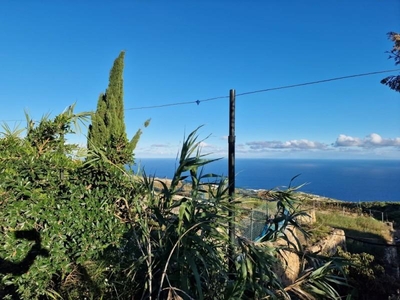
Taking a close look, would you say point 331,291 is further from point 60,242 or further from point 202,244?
point 60,242

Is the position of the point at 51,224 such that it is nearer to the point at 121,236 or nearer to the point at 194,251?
the point at 121,236

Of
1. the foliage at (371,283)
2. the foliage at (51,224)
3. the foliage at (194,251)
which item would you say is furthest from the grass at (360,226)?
the foliage at (51,224)

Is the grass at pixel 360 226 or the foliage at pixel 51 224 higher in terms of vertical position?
the foliage at pixel 51 224

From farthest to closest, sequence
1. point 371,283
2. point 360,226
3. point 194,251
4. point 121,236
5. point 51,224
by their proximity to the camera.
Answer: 1. point 360,226
2. point 371,283
3. point 121,236
4. point 51,224
5. point 194,251

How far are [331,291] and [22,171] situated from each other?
2.84 m

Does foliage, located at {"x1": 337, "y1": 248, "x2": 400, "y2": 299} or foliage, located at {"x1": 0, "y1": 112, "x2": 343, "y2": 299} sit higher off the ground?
foliage, located at {"x1": 0, "y1": 112, "x2": 343, "y2": 299}

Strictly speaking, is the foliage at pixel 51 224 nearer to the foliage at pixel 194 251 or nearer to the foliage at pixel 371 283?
the foliage at pixel 194 251

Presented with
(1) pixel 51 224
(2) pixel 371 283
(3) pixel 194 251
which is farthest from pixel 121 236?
(2) pixel 371 283

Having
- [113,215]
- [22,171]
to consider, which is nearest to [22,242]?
[22,171]

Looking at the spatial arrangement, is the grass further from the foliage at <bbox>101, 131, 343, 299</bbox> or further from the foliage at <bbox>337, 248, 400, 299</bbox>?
the foliage at <bbox>101, 131, 343, 299</bbox>

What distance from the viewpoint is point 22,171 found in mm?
2307

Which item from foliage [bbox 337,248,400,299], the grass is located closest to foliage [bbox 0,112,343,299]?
foliage [bbox 337,248,400,299]

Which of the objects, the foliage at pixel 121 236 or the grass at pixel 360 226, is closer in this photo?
the foliage at pixel 121 236

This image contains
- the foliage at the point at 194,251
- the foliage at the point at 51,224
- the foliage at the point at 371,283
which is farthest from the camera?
the foliage at the point at 371,283
